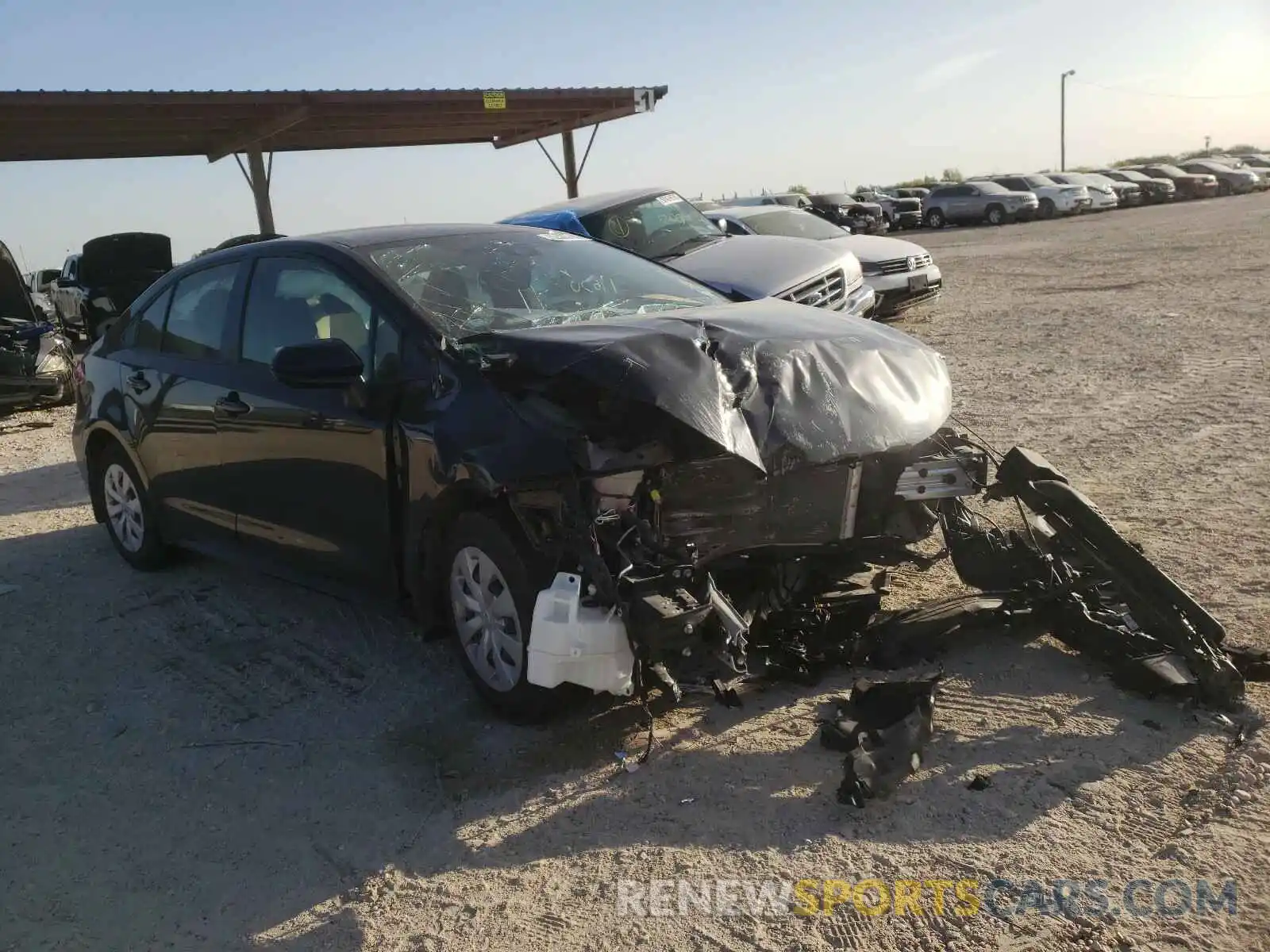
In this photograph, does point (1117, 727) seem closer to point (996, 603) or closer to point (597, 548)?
point (996, 603)

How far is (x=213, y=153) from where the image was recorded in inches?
665

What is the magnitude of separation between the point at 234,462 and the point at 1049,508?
3.59m

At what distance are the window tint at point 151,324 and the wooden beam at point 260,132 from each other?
10.0 metres

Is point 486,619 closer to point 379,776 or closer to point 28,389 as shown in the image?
point 379,776

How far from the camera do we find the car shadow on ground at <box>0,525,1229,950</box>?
10.3 ft

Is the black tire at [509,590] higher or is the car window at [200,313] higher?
the car window at [200,313]

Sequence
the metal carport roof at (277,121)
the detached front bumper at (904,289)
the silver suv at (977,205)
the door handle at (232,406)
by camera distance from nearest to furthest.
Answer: the door handle at (232,406)
the detached front bumper at (904,289)
the metal carport roof at (277,121)
the silver suv at (977,205)

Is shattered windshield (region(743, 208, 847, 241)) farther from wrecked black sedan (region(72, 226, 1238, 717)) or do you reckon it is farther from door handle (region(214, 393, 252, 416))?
door handle (region(214, 393, 252, 416))

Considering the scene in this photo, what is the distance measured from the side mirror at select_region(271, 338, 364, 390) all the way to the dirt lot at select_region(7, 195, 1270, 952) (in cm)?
130

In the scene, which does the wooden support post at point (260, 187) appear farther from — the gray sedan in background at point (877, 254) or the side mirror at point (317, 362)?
the side mirror at point (317, 362)

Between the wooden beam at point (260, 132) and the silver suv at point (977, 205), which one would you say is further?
the silver suv at point (977, 205)

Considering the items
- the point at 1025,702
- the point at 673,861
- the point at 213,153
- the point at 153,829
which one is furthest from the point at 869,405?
the point at 213,153

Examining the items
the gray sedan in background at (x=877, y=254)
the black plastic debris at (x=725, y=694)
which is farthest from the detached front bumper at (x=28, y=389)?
the black plastic debris at (x=725, y=694)

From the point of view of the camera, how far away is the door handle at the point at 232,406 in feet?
16.1
